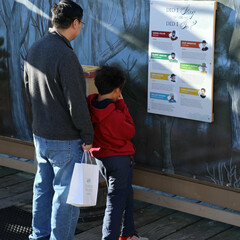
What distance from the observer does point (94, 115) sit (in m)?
3.81

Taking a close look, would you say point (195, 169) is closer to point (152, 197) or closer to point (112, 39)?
point (152, 197)

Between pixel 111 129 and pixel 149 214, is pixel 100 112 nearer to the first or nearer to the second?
pixel 111 129

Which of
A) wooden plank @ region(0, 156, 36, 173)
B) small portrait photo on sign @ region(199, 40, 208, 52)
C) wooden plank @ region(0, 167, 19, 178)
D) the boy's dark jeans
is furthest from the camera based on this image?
wooden plank @ region(0, 167, 19, 178)

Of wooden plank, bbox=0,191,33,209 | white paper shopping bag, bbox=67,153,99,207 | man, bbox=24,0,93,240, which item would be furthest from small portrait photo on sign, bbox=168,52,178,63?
wooden plank, bbox=0,191,33,209

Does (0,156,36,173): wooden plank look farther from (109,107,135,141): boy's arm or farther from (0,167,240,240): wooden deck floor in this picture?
(109,107,135,141): boy's arm

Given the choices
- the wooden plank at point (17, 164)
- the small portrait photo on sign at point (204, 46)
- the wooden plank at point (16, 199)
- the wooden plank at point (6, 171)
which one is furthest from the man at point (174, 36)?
the wooden plank at point (6, 171)

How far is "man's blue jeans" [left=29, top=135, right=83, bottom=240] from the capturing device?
3.68m

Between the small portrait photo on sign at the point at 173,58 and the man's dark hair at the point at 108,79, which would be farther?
the small portrait photo on sign at the point at 173,58

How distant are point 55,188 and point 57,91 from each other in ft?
2.25

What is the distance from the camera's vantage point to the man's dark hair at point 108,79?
12.5 ft

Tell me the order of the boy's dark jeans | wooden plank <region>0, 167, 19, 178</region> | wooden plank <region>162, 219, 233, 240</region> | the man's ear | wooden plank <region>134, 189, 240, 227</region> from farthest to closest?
wooden plank <region>0, 167, 19, 178</region>, wooden plank <region>134, 189, 240, 227</region>, wooden plank <region>162, 219, 233, 240</region>, the boy's dark jeans, the man's ear

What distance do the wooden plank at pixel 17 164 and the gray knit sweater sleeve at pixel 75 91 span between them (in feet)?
7.82

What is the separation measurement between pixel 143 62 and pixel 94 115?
112 cm

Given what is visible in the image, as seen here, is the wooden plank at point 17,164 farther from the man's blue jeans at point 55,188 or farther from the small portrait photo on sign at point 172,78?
the small portrait photo on sign at point 172,78
